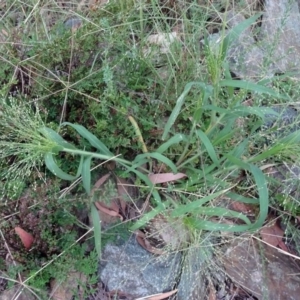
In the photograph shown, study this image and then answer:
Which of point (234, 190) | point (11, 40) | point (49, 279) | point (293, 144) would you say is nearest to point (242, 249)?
point (234, 190)

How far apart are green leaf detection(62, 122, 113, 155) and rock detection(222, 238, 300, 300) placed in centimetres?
60

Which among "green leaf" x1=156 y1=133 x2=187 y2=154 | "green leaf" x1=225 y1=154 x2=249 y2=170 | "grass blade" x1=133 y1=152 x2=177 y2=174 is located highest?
"green leaf" x1=156 y1=133 x2=187 y2=154

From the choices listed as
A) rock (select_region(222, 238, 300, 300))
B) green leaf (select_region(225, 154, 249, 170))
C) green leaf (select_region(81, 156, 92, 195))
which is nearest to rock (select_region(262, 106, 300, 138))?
green leaf (select_region(225, 154, 249, 170))

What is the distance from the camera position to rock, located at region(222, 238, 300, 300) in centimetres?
189

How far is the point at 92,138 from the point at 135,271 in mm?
516

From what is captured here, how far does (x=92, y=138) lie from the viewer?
5.46 ft

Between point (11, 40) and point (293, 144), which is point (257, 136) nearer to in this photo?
point (293, 144)

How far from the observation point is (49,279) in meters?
1.75

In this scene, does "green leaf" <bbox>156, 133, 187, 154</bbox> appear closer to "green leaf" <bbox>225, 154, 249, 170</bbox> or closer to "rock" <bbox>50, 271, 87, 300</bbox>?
"green leaf" <bbox>225, 154, 249, 170</bbox>

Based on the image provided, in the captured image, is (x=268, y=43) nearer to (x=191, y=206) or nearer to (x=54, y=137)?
(x=191, y=206)

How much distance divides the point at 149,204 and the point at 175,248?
19 cm

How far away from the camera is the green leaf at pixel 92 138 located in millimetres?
1641

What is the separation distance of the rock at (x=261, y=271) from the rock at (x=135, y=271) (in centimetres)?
22

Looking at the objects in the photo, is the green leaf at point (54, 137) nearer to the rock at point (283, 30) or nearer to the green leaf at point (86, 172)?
the green leaf at point (86, 172)
